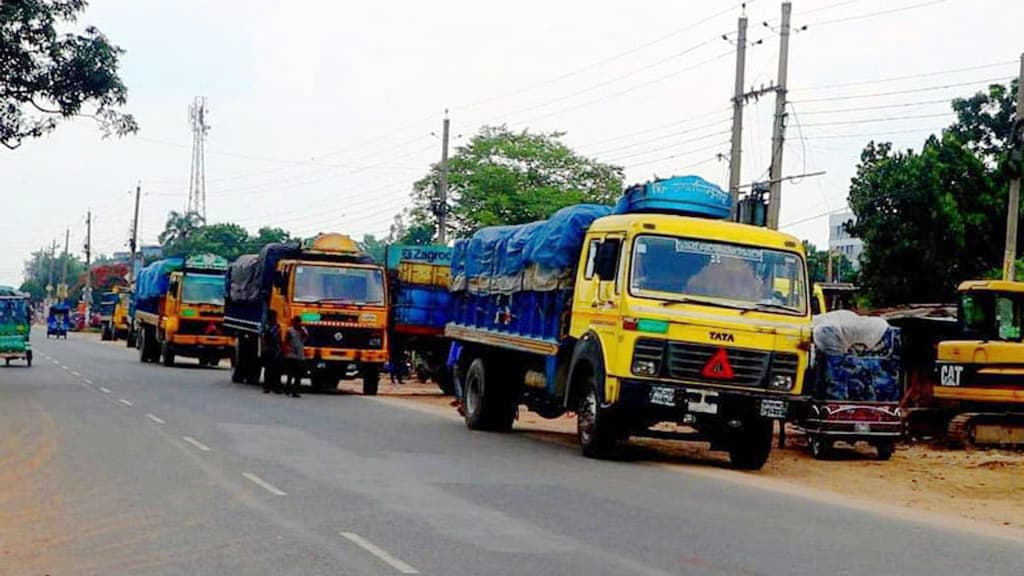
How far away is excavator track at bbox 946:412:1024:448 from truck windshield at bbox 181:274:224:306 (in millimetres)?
25167

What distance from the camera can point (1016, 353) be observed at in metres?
23.3

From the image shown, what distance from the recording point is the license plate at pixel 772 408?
1733cm

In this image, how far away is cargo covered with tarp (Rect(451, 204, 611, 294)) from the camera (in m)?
19.6

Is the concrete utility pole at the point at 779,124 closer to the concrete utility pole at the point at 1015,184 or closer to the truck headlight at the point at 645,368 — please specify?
the concrete utility pole at the point at 1015,184

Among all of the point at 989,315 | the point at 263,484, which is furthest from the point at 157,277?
the point at 263,484

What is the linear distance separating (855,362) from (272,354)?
14.6 m

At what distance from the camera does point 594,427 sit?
17891 millimetres

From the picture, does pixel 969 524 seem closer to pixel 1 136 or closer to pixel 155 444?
pixel 155 444

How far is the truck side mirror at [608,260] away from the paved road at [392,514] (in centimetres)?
233

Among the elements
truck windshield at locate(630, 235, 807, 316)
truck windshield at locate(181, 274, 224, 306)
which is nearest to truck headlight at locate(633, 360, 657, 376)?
truck windshield at locate(630, 235, 807, 316)

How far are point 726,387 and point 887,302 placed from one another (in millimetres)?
29960

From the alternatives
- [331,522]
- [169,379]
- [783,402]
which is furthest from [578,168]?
[331,522]

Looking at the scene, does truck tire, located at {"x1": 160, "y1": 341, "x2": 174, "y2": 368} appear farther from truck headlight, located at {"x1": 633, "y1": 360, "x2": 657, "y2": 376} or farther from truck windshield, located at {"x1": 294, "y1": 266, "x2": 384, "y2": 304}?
truck headlight, located at {"x1": 633, "y1": 360, "x2": 657, "y2": 376}

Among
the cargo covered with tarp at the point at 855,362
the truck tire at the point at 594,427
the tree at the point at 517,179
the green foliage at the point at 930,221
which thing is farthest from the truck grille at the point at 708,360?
the tree at the point at 517,179
